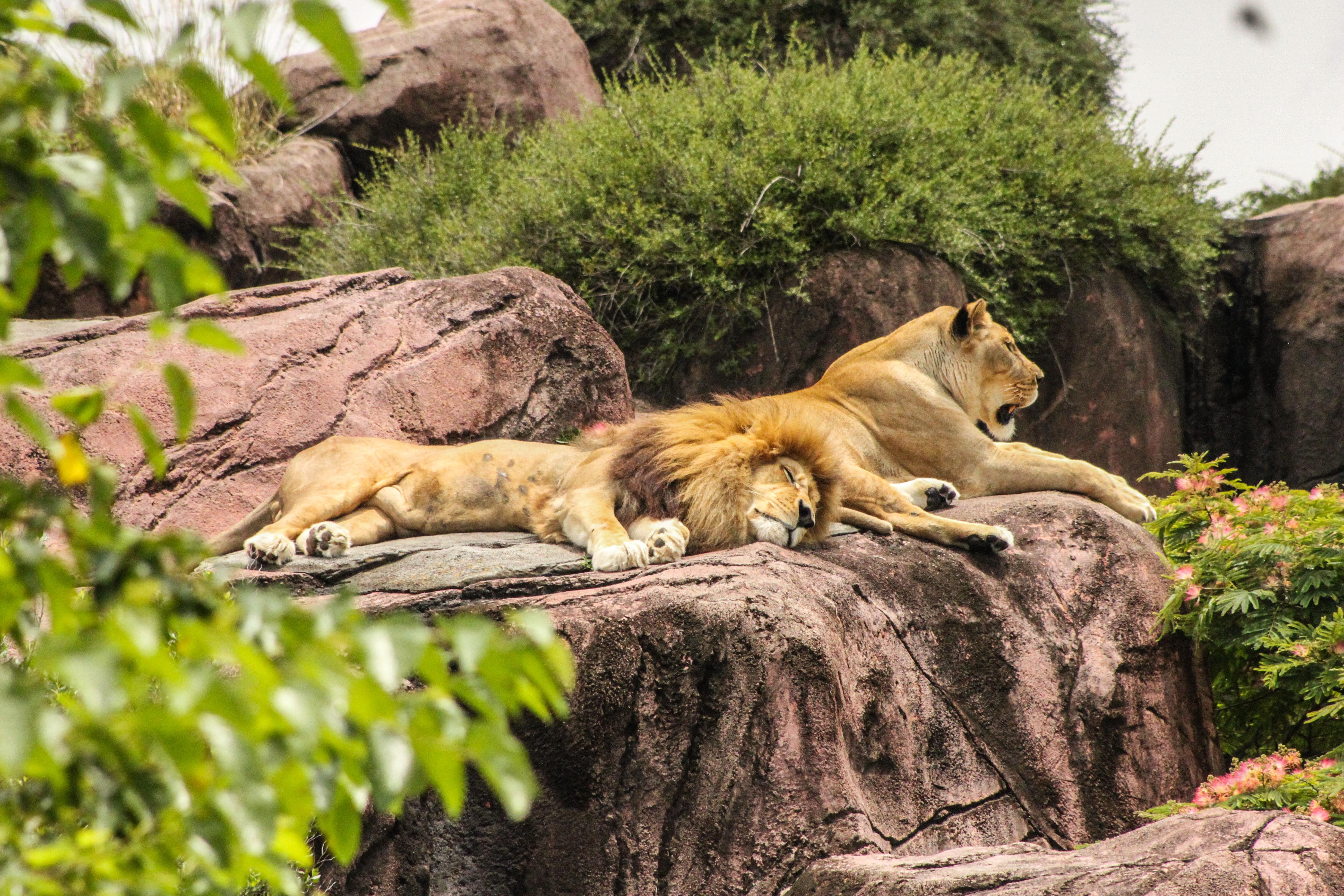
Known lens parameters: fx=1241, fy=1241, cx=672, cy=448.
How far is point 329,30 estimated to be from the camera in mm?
1087

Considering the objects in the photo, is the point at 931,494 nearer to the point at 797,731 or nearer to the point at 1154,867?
the point at 797,731

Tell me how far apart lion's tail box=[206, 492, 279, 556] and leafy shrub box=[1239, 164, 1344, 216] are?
12.3 meters

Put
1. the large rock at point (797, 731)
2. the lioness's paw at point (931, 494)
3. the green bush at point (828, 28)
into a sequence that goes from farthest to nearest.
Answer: the green bush at point (828, 28), the lioness's paw at point (931, 494), the large rock at point (797, 731)

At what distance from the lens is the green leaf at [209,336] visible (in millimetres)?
1095

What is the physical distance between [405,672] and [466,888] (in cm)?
288

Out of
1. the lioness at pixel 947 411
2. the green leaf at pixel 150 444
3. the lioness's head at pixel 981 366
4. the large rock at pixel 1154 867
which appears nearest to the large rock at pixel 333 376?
the lioness at pixel 947 411

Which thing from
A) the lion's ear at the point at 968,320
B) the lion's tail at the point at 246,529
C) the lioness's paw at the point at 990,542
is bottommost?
the lion's tail at the point at 246,529

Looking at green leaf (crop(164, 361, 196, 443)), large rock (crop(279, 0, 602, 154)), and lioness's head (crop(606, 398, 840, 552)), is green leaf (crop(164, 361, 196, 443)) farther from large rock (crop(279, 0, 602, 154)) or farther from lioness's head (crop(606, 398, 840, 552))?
large rock (crop(279, 0, 602, 154))

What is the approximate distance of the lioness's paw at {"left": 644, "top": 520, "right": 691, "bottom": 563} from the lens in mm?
4477

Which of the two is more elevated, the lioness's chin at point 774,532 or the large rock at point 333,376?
the lioness's chin at point 774,532

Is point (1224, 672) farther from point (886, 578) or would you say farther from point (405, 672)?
point (405, 672)

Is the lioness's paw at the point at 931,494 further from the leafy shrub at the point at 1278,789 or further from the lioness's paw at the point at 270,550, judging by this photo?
the lioness's paw at the point at 270,550

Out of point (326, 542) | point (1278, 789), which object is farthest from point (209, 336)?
point (1278, 789)

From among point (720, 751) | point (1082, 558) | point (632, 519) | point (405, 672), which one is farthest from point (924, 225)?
point (405, 672)
